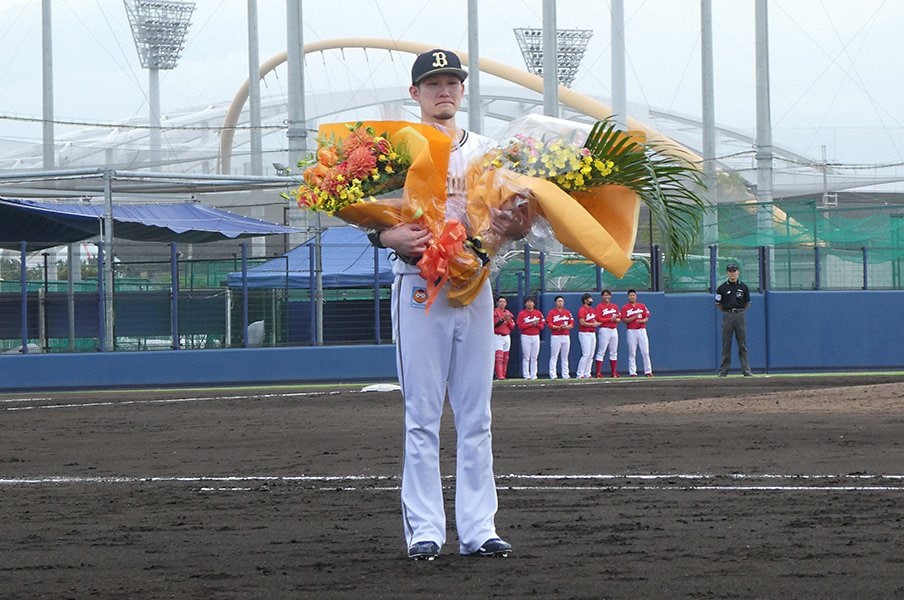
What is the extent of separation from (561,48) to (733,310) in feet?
202

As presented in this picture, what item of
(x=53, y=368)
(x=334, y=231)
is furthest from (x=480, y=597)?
(x=334, y=231)

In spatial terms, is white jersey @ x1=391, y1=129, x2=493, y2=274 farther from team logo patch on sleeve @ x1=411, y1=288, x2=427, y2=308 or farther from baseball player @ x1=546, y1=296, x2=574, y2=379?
baseball player @ x1=546, y1=296, x2=574, y2=379

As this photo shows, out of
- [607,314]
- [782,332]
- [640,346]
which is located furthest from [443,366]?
[782,332]

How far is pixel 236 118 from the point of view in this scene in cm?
8462

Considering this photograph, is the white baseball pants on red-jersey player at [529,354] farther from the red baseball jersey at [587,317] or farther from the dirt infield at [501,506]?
the dirt infield at [501,506]

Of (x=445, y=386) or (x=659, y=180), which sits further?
(x=659, y=180)

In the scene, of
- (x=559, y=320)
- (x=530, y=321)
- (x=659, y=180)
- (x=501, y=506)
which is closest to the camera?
(x=659, y=180)

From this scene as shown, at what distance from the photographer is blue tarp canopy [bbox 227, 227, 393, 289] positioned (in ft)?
80.2

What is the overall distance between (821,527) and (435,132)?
8.57 ft

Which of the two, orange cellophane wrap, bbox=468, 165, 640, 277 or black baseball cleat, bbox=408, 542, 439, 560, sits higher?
orange cellophane wrap, bbox=468, 165, 640, 277

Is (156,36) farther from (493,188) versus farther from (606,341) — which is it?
(493,188)

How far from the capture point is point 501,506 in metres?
7.50

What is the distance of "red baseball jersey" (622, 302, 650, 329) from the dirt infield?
1091cm

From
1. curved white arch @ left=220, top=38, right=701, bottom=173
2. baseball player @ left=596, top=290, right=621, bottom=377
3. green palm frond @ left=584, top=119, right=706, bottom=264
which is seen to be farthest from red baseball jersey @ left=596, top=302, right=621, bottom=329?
curved white arch @ left=220, top=38, right=701, bottom=173
